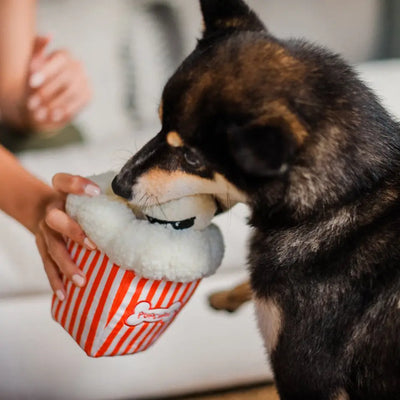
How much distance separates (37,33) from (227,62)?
120cm

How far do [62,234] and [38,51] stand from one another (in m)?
→ 0.85

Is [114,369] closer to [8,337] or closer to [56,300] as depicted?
[8,337]

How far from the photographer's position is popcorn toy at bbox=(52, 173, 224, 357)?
0.83m

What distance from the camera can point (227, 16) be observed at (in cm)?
99

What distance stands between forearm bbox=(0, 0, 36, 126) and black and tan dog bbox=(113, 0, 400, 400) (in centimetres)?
78

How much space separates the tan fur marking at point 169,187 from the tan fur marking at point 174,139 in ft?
0.13

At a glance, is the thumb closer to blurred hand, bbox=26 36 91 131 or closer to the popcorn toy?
blurred hand, bbox=26 36 91 131

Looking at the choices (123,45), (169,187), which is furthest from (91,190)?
(123,45)

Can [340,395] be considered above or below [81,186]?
below

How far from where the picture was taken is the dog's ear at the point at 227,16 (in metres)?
0.98

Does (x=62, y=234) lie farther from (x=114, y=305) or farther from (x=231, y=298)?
(x=231, y=298)

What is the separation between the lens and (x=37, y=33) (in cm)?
186

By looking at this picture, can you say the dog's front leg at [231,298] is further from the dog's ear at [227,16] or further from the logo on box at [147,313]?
the dog's ear at [227,16]

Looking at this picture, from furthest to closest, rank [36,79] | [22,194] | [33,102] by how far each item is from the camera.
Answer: [33,102] → [36,79] → [22,194]
